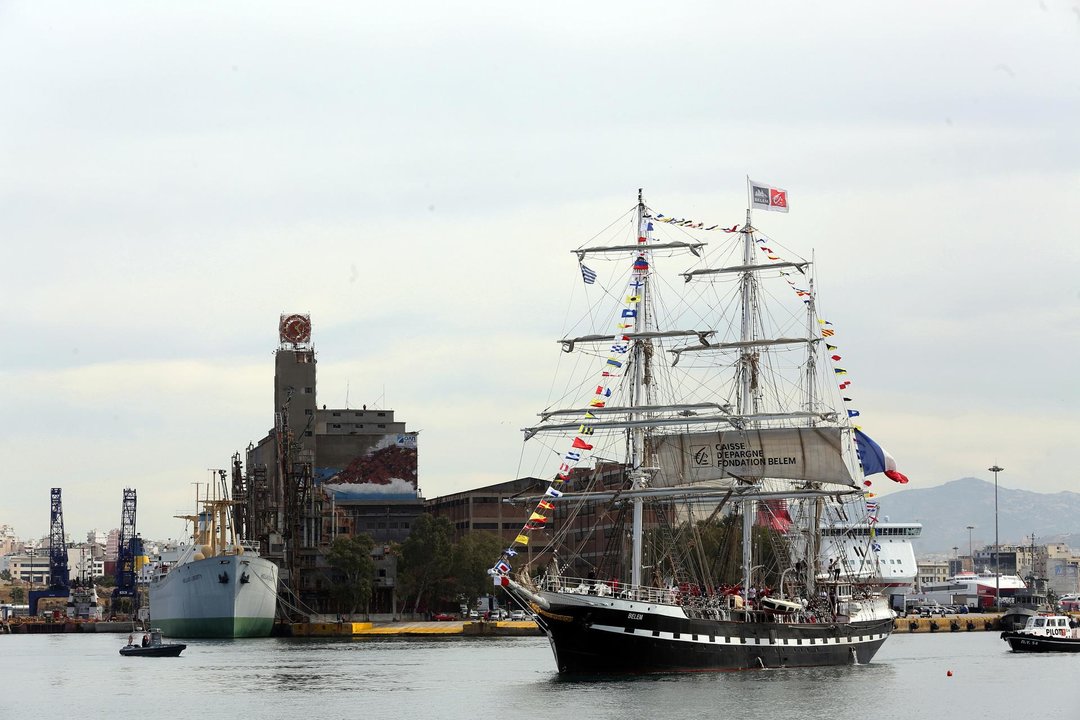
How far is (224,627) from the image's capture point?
16400 centimetres

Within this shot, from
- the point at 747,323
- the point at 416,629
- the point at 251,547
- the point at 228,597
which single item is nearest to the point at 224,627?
the point at 228,597

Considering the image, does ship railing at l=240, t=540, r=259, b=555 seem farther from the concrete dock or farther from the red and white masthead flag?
the red and white masthead flag

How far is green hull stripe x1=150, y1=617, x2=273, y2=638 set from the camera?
163250 millimetres

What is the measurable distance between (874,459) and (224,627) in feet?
272

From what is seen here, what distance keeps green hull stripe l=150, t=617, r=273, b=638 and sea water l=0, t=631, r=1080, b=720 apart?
141 feet

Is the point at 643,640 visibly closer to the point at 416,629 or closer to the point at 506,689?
the point at 506,689

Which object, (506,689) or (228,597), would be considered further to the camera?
(228,597)

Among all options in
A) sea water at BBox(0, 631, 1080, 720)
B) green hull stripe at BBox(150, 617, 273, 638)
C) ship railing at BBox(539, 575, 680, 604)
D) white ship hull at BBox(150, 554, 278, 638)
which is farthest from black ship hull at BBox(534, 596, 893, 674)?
green hull stripe at BBox(150, 617, 273, 638)

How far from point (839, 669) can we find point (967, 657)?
70.5 ft

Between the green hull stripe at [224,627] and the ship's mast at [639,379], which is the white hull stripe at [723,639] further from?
the green hull stripe at [224,627]

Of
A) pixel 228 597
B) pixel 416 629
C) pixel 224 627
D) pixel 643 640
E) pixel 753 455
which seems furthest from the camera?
pixel 224 627

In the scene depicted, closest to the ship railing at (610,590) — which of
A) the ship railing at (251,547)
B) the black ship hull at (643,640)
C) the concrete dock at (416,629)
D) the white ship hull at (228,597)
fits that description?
the black ship hull at (643,640)

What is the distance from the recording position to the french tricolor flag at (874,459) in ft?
343

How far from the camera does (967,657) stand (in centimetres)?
11244
